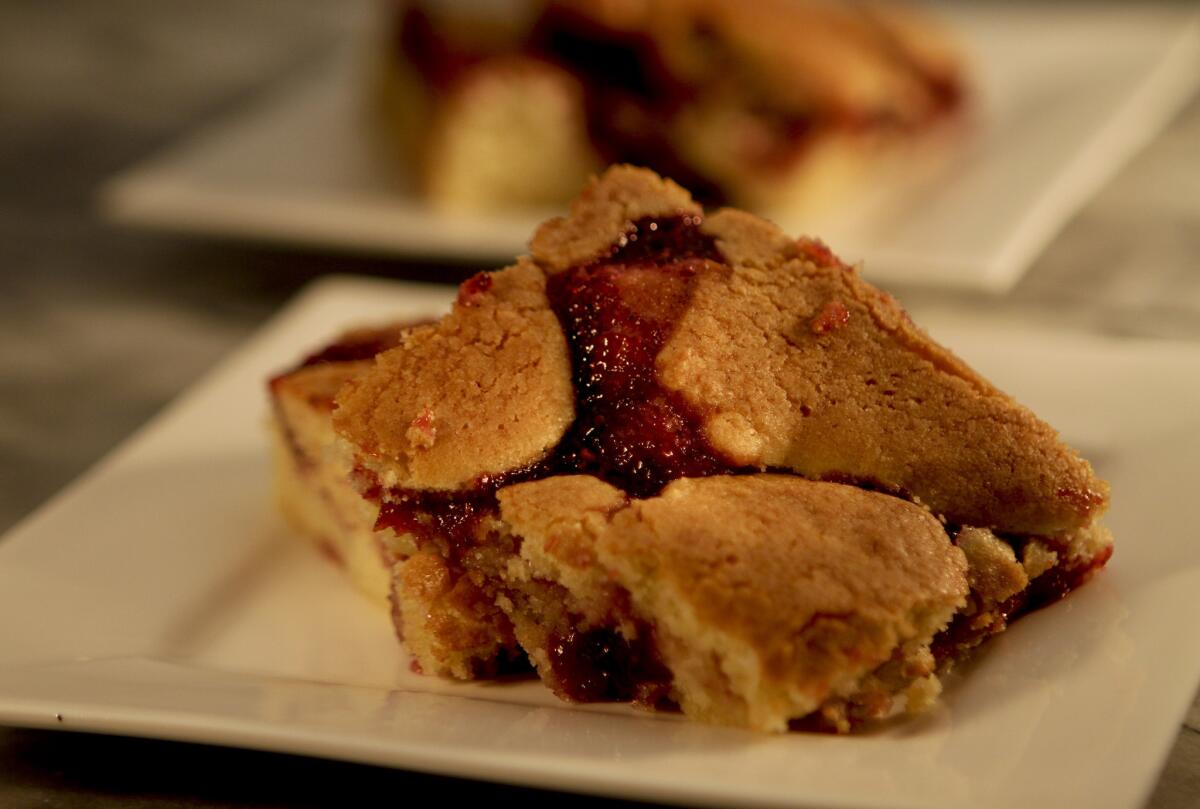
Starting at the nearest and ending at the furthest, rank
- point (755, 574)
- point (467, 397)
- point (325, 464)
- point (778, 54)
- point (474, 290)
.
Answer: point (755, 574), point (467, 397), point (474, 290), point (325, 464), point (778, 54)

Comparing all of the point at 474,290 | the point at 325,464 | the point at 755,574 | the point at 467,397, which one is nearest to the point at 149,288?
the point at 325,464

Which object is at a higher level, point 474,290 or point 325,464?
point 474,290

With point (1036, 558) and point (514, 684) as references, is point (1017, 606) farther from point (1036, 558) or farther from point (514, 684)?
point (514, 684)

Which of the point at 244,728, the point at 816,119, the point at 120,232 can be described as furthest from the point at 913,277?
the point at 120,232

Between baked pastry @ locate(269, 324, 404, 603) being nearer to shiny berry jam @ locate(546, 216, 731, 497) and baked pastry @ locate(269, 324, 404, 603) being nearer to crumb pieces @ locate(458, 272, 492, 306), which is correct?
crumb pieces @ locate(458, 272, 492, 306)

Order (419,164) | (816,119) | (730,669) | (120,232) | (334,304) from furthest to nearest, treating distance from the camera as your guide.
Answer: (120,232) < (419,164) < (816,119) < (334,304) < (730,669)

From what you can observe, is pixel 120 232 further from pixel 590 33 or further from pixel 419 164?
pixel 590 33

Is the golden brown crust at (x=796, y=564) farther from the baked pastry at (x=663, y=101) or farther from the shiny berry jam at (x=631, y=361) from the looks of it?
the baked pastry at (x=663, y=101)

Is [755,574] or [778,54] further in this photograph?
[778,54]
